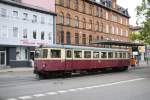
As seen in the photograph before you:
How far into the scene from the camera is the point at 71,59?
28.6 meters

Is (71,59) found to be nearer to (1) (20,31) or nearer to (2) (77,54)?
(2) (77,54)

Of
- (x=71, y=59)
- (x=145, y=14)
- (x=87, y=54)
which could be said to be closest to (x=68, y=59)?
(x=71, y=59)

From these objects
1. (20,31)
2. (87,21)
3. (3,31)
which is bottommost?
(3,31)

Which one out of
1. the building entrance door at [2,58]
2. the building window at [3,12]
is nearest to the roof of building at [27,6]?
the building window at [3,12]

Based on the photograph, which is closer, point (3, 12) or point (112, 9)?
point (3, 12)

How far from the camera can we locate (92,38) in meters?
64.2

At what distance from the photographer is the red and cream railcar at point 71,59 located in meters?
26.5

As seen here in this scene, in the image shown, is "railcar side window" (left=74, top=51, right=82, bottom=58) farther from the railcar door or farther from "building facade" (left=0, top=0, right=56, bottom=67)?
"building facade" (left=0, top=0, right=56, bottom=67)

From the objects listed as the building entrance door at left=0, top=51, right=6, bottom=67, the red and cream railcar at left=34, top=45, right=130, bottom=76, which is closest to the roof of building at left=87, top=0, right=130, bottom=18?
the building entrance door at left=0, top=51, right=6, bottom=67

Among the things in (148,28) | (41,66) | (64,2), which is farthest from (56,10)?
(41,66)

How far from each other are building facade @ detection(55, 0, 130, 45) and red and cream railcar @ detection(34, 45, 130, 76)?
19073mm

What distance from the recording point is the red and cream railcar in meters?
26.5

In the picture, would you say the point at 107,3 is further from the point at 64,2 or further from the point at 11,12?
the point at 11,12

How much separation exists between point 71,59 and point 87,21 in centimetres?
3445
